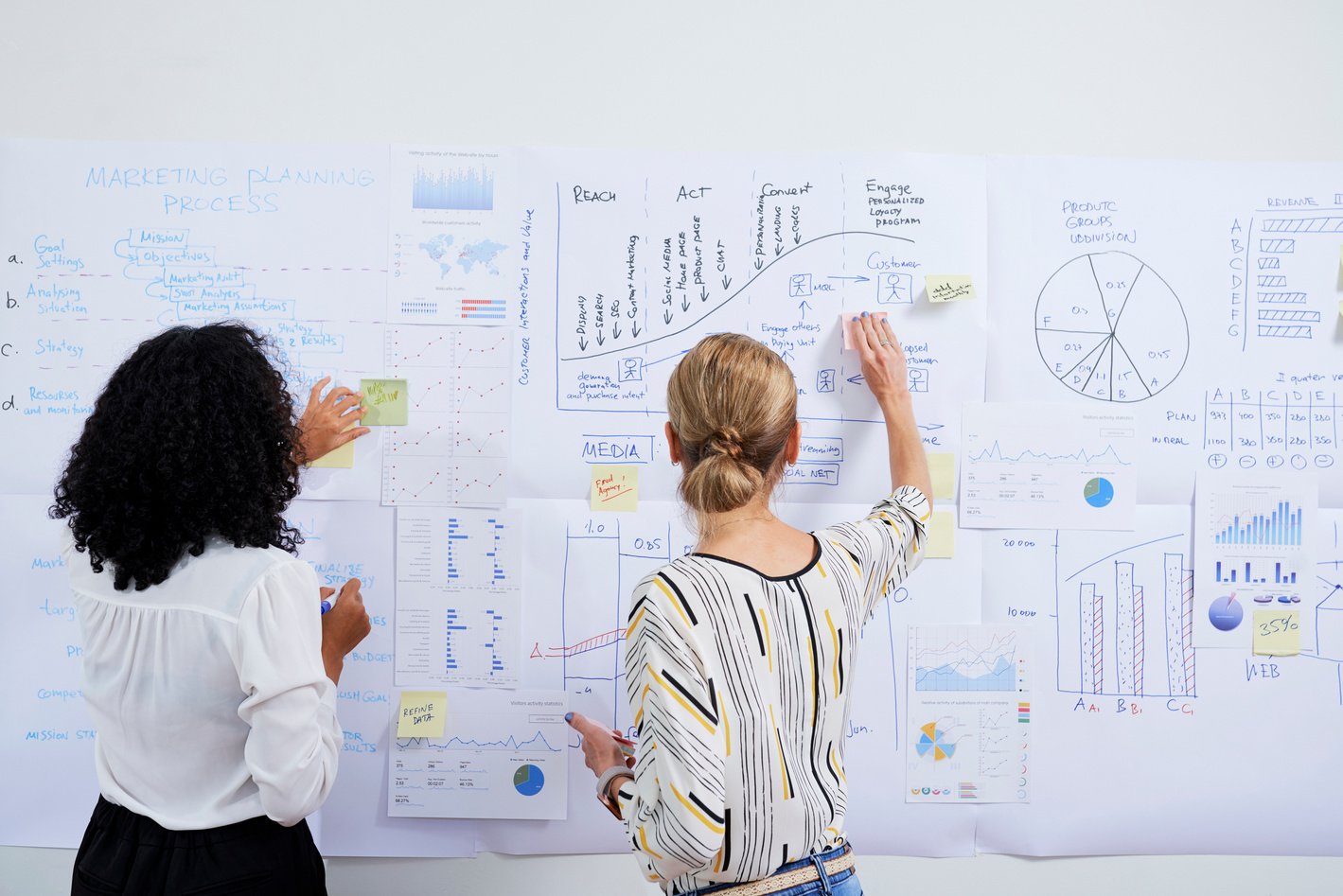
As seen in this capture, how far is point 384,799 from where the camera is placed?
167 cm

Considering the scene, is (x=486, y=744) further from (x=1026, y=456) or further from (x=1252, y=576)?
(x=1252, y=576)

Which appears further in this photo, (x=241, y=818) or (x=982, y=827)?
(x=982, y=827)

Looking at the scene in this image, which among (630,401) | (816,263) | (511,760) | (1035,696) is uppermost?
(816,263)

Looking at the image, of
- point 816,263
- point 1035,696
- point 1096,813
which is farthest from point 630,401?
point 1096,813

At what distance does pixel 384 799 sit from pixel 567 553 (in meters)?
0.59

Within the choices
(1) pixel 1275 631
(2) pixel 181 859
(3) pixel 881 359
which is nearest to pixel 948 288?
(3) pixel 881 359

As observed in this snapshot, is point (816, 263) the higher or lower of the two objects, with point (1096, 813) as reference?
higher

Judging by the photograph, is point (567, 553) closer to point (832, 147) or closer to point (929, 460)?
point (929, 460)

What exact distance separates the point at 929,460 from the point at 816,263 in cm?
44

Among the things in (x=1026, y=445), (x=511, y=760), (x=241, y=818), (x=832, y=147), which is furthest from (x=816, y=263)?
(x=241, y=818)

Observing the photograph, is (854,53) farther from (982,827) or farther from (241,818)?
(241,818)

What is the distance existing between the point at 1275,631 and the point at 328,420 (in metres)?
1.88

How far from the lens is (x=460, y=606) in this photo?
5.45ft

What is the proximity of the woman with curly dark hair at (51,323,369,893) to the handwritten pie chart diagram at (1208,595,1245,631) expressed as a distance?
1617mm
